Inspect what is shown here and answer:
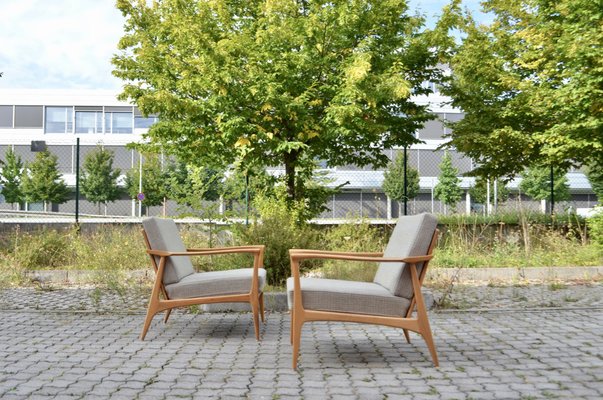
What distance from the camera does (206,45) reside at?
14305 mm

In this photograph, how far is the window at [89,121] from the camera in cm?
5494

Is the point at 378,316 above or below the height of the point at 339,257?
below

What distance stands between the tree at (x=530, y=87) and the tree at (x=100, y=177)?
106ft

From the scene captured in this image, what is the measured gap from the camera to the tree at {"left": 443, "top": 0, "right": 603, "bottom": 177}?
551 inches

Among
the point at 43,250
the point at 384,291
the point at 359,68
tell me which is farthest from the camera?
the point at 359,68

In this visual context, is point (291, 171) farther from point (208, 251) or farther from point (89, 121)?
point (89, 121)

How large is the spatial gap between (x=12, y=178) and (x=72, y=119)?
12.0 meters

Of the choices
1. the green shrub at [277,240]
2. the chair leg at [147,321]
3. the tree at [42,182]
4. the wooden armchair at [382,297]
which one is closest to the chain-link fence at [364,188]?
the tree at [42,182]

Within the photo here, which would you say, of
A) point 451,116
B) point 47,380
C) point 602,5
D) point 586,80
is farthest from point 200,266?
point 451,116

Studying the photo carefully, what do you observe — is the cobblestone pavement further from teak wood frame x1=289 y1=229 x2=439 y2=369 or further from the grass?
the grass

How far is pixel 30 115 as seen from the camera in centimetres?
5531

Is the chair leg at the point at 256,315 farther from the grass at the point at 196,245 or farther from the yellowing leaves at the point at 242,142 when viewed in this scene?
the yellowing leaves at the point at 242,142

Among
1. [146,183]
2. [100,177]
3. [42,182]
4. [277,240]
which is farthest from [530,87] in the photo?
[42,182]

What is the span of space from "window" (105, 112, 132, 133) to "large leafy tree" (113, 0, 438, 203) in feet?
131
